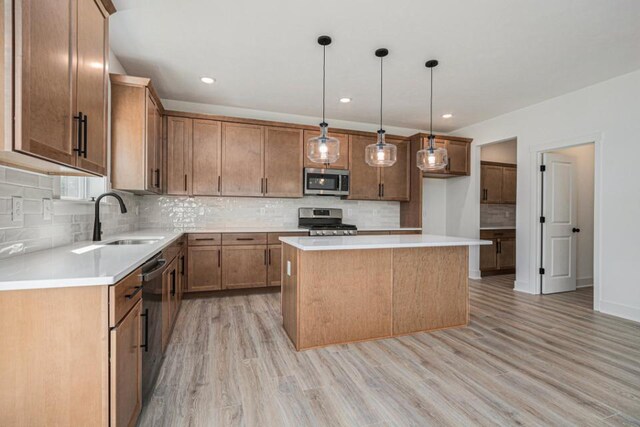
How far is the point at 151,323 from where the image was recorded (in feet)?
5.86

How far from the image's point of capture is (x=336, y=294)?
256 cm

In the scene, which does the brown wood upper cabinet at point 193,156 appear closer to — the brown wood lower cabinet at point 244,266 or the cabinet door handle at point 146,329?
the brown wood lower cabinet at point 244,266

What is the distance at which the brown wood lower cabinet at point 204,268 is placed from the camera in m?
3.85

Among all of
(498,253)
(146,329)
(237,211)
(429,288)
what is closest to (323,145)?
(429,288)

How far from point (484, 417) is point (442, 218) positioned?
4.55m

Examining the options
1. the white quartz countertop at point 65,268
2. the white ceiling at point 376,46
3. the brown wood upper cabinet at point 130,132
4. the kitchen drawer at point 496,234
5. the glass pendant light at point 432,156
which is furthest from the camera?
the kitchen drawer at point 496,234

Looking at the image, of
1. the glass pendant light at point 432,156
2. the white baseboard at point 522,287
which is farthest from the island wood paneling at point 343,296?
the white baseboard at point 522,287

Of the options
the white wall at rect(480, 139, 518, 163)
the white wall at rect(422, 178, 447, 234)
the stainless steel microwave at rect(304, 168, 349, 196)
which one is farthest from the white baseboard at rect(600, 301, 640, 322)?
the stainless steel microwave at rect(304, 168, 349, 196)

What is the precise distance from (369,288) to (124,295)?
188 cm

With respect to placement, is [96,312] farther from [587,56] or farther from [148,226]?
[587,56]

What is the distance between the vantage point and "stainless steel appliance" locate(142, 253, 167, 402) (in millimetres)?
1641

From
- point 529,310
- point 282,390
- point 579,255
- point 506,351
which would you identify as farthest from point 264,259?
point 579,255

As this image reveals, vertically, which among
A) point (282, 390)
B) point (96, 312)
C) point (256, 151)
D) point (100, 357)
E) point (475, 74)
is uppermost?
point (475, 74)

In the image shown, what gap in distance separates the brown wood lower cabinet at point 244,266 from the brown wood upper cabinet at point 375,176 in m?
1.75
